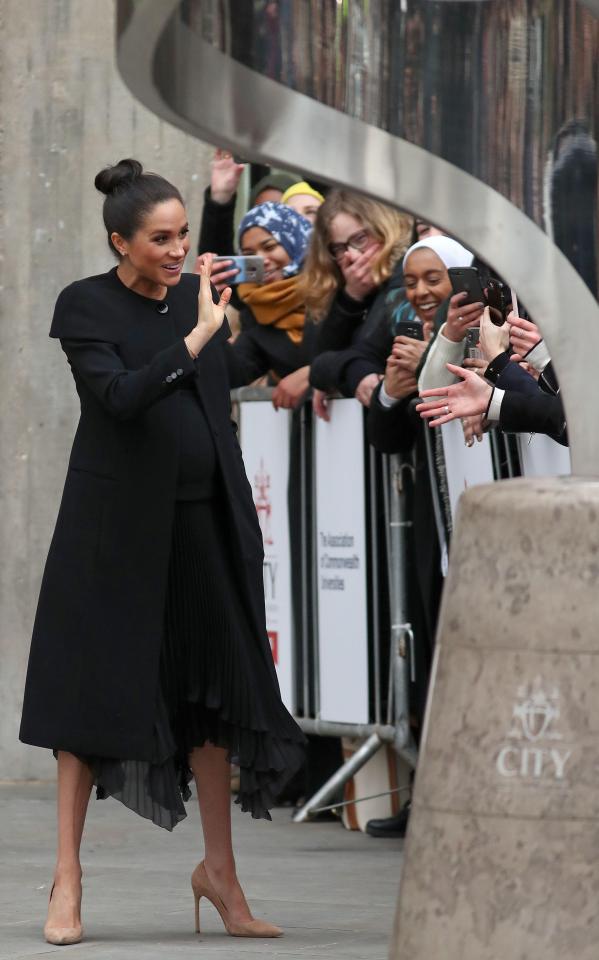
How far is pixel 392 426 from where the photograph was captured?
278 inches

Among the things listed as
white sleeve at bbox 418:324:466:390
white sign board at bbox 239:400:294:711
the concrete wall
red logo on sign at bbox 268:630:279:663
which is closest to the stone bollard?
white sleeve at bbox 418:324:466:390

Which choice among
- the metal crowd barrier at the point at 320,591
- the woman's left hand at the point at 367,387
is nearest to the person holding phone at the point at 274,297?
the metal crowd barrier at the point at 320,591

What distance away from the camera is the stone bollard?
3.70 metres

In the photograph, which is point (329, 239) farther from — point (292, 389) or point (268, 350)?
point (268, 350)

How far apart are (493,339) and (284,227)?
2.48 metres

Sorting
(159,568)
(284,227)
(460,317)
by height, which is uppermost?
(284,227)

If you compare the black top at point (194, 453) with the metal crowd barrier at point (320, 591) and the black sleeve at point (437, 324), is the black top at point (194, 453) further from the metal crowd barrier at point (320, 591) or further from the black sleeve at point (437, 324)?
the metal crowd barrier at point (320, 591)

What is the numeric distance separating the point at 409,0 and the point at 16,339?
16.5ft

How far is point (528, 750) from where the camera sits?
3.74 meters

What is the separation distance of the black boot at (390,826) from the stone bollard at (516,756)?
3.55m

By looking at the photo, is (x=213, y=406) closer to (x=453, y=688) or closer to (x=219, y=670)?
(x=219, y=670)

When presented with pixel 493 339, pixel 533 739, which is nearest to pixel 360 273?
pixel 493 339

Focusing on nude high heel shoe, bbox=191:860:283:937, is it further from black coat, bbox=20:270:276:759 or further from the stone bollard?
the stone bollard

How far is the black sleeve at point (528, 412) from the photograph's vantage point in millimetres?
5539
